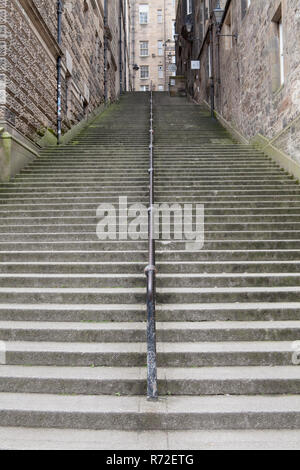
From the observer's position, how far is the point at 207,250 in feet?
18.5

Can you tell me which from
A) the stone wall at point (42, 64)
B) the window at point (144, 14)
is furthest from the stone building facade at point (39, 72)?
the window at point (144, 14)

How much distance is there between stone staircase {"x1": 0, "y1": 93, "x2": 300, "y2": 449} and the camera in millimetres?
3078

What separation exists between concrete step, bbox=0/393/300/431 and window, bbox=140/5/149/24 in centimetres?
5355

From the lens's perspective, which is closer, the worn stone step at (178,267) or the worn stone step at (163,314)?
the worn stone step at (163,314)

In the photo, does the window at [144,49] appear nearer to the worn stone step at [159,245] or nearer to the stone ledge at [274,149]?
the stone ledge at [274,149]

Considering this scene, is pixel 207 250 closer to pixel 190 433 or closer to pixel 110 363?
pixel 110 363

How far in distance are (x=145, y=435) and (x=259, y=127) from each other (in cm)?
989

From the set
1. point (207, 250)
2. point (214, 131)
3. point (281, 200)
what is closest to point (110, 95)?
point (214, 131)

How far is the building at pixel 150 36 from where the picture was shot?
48.1 meters

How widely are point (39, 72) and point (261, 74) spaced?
628cm

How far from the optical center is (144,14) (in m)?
48.6
